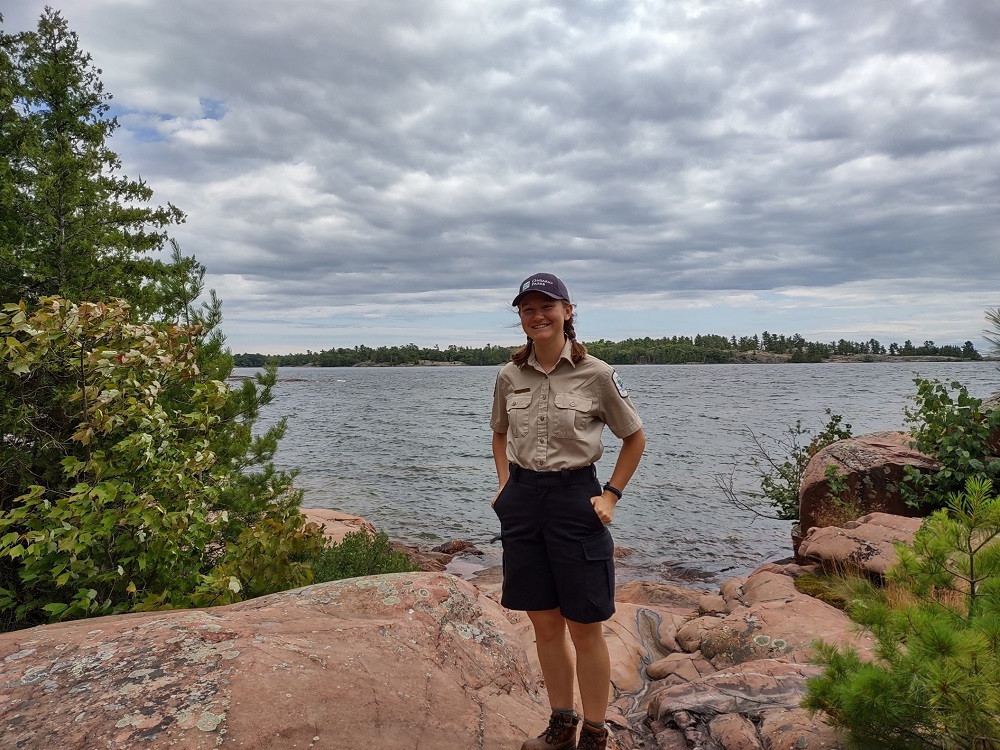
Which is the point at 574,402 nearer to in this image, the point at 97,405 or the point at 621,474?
the point at 621,474

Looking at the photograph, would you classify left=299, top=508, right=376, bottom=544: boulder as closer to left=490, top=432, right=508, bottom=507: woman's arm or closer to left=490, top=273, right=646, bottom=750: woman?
left=490, top=432, right=508, bottom=507: woman's arm

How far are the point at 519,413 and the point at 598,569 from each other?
39.7 inches

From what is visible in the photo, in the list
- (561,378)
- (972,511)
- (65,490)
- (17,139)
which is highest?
(17,139)

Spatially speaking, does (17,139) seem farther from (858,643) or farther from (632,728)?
(858,643)

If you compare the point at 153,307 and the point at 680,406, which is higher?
the point at 153,307

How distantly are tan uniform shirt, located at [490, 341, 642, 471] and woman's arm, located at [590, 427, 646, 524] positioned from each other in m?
0.08

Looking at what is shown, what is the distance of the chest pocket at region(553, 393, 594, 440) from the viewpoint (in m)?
3.53

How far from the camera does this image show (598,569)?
349 centimetres

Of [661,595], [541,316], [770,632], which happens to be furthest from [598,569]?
[661,595]

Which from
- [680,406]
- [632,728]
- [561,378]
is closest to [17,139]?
[561,378]

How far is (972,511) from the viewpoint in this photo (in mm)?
3098

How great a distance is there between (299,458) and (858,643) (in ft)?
80.0

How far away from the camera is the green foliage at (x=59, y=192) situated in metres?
5.77

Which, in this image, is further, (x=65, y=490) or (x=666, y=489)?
(x=666, y=489)
